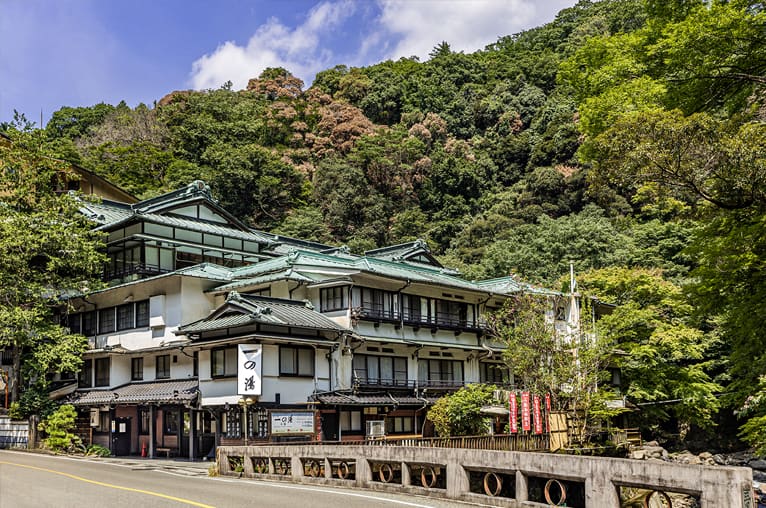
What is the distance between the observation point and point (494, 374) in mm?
45312

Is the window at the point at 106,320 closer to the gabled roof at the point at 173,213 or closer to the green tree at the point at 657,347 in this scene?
the gabled roof at the point at 173,213

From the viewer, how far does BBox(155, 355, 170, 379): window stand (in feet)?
128

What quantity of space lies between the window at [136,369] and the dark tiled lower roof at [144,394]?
0.60 metres

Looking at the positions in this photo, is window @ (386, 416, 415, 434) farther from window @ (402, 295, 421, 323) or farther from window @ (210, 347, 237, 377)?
window @ (210, 347, 237, 377)

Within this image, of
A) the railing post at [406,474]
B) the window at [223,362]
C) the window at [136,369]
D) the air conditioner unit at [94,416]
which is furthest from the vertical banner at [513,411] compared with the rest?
the air conditioner unit at [94,416]

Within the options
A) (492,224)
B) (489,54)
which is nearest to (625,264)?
(492,224)

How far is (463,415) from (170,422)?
15852mm

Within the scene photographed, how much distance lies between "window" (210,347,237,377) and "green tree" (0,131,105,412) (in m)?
9.70

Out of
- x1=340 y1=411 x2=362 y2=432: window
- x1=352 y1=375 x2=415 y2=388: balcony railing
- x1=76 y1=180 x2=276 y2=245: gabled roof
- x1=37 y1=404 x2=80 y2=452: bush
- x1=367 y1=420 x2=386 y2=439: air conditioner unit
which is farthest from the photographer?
x1=76 y1=180 x2=276 y2=245: gabled roof

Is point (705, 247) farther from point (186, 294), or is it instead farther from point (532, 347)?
point (186, 294)

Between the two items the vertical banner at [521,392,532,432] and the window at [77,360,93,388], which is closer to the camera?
the vertical banner at [521,392,532,432]

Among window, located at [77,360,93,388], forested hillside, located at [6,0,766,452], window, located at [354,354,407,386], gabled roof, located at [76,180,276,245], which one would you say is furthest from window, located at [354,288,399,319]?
window, located at [77,360,93,388]

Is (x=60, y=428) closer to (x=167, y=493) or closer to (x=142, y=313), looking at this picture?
(x=142, y=313)

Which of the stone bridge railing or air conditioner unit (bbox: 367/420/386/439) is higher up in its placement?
the stone bridge railing
